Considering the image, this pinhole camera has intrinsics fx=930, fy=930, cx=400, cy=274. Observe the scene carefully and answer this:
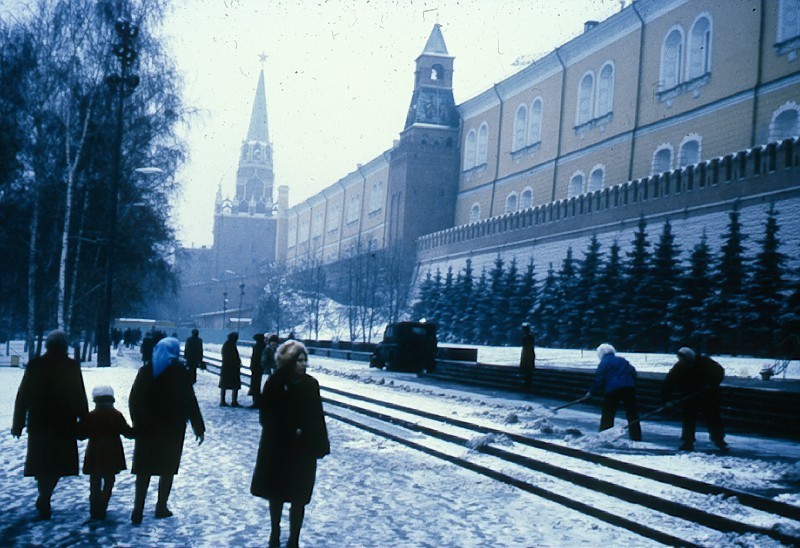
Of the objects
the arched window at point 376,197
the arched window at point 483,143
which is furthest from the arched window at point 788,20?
the arched window at point 376,197

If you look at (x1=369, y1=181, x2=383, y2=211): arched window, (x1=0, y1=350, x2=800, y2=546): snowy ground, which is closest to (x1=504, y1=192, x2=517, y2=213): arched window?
(x1=369, y1=181, x2=383, y2=211): arched window

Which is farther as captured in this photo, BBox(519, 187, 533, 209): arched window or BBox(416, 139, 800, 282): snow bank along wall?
BBox(519, 187, 533, 209): arched window

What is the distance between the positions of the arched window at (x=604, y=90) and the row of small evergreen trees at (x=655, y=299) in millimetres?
7898

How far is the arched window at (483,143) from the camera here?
5316 centimetres

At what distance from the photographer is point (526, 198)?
154 feet

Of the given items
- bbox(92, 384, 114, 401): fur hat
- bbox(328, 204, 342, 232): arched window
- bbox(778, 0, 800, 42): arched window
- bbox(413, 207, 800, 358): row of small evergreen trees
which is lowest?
bbox(92, 384, 114, 401): fur hat

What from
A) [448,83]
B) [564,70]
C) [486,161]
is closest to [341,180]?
[448,83]

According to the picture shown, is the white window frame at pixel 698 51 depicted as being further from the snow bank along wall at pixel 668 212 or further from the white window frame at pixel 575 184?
the white window frame at pixel 575 184

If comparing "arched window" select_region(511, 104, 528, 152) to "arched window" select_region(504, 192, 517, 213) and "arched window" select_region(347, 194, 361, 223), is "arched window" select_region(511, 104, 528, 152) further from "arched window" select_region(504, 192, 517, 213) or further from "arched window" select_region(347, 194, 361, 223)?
"arched window" select_region(347, 194, 361, 223)

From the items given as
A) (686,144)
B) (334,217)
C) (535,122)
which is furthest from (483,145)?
(334,217)

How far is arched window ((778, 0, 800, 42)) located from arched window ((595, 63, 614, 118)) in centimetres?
1158

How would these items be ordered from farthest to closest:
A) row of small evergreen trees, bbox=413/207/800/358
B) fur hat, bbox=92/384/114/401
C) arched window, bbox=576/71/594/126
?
arched window, bbox=576/71/594/126, row of small evergreen trees, bbox=413/207/800/358, fur hat, bbox=92/384/114/401

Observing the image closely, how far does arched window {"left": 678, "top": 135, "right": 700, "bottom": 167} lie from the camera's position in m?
33.7

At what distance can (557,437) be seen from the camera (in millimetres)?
10898
